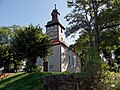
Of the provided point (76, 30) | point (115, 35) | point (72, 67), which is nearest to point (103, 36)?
point (115, 35)

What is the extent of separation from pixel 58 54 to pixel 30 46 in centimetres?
1120

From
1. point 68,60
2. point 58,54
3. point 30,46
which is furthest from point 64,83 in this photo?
point 68,60

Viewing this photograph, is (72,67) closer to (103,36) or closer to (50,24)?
(50,24)

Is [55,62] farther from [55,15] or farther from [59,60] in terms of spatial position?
[55,15]

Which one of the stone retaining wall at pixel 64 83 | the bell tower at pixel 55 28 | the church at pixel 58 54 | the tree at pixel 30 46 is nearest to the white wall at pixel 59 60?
the church at pixel 58 54

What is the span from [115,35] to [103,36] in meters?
1.49

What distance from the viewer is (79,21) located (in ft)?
90.9

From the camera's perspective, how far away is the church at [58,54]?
34969mm

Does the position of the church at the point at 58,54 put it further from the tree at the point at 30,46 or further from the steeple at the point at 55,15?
the tree at the point at 30,46

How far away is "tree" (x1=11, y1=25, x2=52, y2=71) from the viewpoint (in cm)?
2442

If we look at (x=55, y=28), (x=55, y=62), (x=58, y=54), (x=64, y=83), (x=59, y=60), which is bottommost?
(x=64, y=83)

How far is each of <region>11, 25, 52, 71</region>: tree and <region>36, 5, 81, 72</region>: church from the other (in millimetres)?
9401

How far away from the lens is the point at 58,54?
35.1 m

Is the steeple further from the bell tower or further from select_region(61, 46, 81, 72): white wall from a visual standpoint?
select_region(61, 46, 81, 72): white wall
